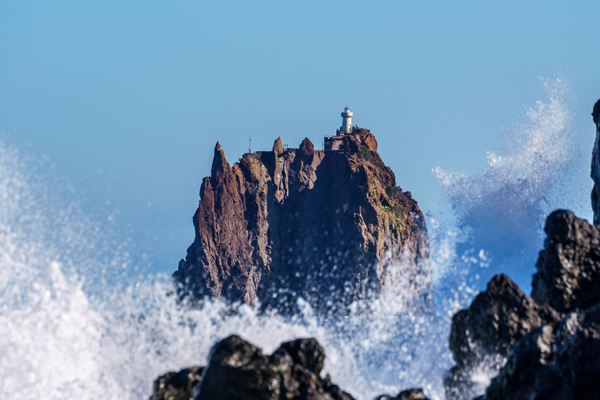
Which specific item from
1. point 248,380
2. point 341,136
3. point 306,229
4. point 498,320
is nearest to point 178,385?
point 248,380

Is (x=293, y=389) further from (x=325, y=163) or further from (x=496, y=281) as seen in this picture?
(x=325, y=163)

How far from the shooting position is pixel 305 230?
418 ft

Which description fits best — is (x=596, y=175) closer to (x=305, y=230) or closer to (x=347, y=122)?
(x=305, y=230)

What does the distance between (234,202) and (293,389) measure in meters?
110

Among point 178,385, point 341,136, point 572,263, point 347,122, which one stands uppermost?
point 347,122

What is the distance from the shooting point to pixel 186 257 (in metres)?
122

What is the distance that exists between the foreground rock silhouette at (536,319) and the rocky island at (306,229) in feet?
321

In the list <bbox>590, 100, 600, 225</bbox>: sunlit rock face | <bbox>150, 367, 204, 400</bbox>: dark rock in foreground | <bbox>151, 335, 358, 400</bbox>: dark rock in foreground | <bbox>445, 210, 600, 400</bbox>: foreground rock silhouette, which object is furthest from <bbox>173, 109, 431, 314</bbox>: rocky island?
<bbox>151, 335, 358, 400</bbox>: dark rock in foreground

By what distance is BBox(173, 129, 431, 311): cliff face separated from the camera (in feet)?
389

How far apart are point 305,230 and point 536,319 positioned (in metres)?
111

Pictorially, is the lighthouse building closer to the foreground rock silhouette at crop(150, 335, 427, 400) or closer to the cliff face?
the cliff face

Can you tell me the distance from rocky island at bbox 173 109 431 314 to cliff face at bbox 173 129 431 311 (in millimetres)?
159

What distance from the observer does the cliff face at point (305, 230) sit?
119 m

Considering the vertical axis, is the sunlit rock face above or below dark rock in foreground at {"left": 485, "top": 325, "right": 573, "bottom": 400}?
above
